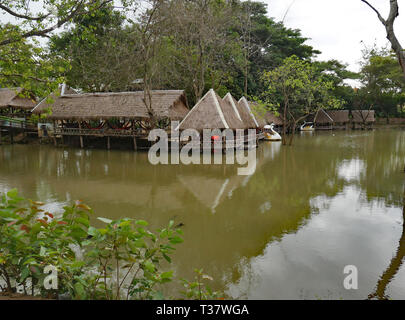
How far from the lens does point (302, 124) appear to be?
37.4m

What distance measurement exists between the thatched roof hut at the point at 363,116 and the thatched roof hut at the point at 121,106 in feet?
101

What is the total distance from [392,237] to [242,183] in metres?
5.12

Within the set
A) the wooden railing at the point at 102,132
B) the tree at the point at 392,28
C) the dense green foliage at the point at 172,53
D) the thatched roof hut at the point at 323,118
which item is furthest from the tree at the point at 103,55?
the thatched roof hut at the point at 323,118

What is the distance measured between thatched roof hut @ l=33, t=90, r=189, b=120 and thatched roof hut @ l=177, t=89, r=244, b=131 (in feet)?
7.03

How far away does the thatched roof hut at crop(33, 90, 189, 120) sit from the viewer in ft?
60.6

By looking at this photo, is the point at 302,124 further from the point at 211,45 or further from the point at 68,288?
the point at 68,288

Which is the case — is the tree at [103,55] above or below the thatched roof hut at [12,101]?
above

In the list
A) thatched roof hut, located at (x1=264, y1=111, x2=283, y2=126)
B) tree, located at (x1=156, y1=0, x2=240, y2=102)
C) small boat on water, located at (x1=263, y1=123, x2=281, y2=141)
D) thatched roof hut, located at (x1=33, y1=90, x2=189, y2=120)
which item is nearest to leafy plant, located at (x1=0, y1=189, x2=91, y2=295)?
thatched roof hut, located at (x1=33, y1=90, x2=189, y2=120)

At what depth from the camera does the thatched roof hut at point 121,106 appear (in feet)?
60.6

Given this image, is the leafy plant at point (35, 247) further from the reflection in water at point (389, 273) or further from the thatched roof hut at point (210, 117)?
the thatched roof hut at point (210, 117)

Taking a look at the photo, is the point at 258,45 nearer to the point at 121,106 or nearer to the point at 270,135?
the point at 270,135
